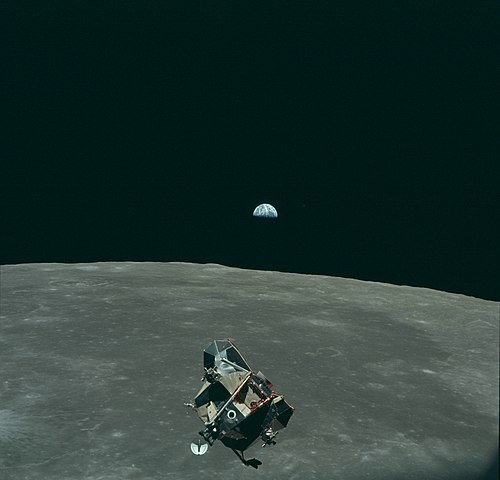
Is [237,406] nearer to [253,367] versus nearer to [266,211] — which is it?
[253,367]

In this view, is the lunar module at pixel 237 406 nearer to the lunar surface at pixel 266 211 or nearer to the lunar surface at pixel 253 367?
the lunar surface at pixel 253 367

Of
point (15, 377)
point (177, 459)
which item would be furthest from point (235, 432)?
point (15, 377)

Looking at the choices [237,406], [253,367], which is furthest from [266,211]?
[237,406]

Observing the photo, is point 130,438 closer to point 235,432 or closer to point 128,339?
point 235,432

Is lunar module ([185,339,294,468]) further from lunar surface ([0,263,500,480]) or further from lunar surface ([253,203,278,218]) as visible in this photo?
lunar surface ([253,203,278,218])

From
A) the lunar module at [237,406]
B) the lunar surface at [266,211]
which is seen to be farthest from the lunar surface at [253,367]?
the lunar surface at [266,211]

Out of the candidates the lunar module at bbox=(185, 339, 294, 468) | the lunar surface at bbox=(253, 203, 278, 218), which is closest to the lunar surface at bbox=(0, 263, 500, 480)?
the lunar module at bbox=(185, 339, 294, 468)

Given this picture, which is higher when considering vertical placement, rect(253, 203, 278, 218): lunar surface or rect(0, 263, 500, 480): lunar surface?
rect(253, 203, 278, 218): lunar surface
